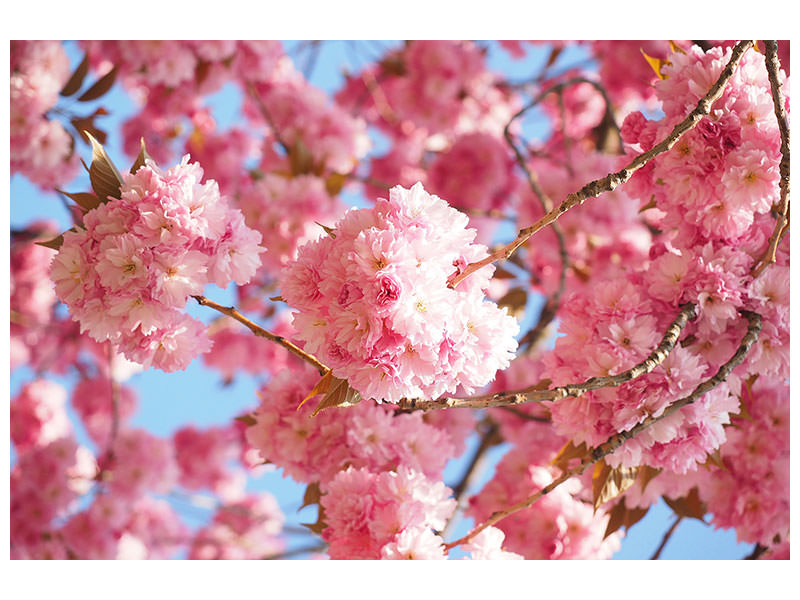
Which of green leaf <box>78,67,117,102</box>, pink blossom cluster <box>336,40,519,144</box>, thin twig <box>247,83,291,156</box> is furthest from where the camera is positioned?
pink blossom cluster <box>336,40,519,144</box>

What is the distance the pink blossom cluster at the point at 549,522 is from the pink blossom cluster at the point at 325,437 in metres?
0.29

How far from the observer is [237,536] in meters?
3.72

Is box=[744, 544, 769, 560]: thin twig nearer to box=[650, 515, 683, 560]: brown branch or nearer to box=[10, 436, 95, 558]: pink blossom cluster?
box=[650, 515, 683, 560]: brown branch

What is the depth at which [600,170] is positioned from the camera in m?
2.26

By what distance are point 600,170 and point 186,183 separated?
1570 mm

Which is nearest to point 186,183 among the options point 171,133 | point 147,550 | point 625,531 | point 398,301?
point 398,301

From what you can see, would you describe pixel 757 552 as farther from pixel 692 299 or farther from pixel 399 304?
pixel 399 304

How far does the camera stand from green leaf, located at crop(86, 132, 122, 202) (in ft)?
3.41

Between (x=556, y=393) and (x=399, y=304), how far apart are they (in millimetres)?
283

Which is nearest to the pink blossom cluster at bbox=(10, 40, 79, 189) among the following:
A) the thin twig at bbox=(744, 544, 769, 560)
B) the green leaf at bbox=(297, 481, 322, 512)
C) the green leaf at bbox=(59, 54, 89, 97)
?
the green leaf at bbox=(59, 54, 89, 97)

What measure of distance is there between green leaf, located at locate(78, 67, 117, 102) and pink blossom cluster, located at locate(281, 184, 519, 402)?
47.2 inches

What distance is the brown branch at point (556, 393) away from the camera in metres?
0.95
